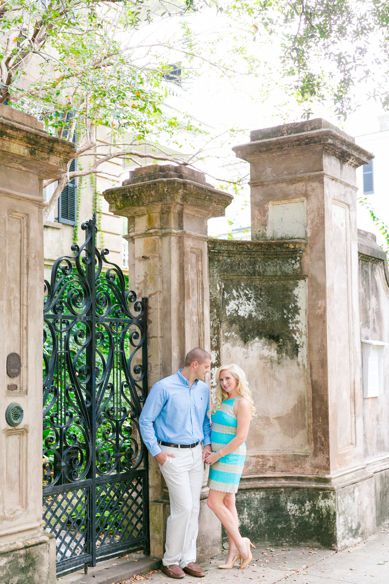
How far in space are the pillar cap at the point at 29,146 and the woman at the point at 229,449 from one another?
220cm

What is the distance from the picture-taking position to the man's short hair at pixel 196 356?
5.27 m

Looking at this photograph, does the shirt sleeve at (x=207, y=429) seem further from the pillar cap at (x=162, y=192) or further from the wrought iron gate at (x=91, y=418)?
the pillar cap at (x=162, y=192)

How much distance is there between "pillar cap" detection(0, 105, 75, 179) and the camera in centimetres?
417

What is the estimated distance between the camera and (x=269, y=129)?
6.83m

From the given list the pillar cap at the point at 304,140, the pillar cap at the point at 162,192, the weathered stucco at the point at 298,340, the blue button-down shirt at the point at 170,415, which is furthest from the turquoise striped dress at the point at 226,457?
the pillar cap at the point at 304,140

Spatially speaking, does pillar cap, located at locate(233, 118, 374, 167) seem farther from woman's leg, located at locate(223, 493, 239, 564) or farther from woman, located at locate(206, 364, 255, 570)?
woman's leg, located at locate(223, 493, 239, 564)

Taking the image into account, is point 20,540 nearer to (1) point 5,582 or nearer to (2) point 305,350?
(1) point 5,582

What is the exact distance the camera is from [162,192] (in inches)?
222

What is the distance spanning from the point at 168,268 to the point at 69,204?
8.08 m

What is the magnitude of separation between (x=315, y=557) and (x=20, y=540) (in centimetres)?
290

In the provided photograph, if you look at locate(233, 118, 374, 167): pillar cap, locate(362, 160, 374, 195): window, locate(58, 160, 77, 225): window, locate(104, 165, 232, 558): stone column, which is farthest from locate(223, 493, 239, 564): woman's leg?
locate(362, 160, 374, 195): window

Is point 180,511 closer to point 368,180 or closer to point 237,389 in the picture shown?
point 237,389

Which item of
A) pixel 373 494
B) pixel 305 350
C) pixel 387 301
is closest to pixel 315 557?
pixel 373 494

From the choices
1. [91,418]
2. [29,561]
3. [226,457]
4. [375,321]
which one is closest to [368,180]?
[375,321]
